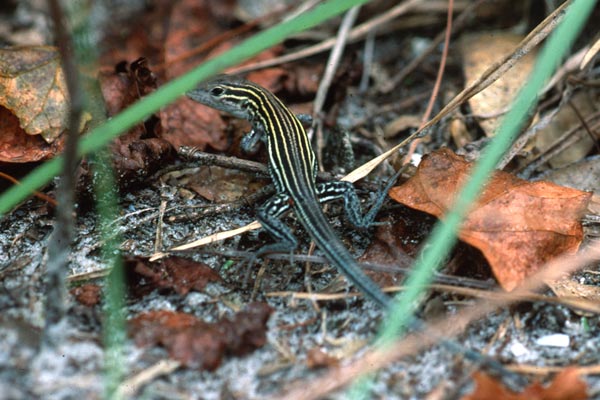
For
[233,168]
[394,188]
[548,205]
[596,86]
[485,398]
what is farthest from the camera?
[596,86]

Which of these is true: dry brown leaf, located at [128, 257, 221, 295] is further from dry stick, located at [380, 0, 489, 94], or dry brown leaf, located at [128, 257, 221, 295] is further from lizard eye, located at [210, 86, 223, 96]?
dry stick, located at [380, 0, 489, 94]

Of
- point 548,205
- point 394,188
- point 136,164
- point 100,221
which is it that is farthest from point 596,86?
point 100,221

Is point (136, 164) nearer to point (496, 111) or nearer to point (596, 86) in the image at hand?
point (496, 111)

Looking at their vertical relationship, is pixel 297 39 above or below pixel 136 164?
above

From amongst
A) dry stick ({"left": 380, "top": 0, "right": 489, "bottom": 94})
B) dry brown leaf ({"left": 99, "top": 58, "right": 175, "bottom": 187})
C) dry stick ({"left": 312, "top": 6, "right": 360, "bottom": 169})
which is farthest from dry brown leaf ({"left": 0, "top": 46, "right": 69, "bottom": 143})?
dry stick ({"left": 380, "top": 0, "right": 489, "bottom": 94})

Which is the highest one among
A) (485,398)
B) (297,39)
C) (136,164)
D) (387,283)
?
(297,39)

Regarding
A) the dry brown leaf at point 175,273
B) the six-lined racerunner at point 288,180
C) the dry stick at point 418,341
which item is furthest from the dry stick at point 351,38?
the dry stick at point 418,341

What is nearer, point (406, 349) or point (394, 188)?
point (406, 349)

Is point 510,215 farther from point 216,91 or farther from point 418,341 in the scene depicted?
point 216,91
